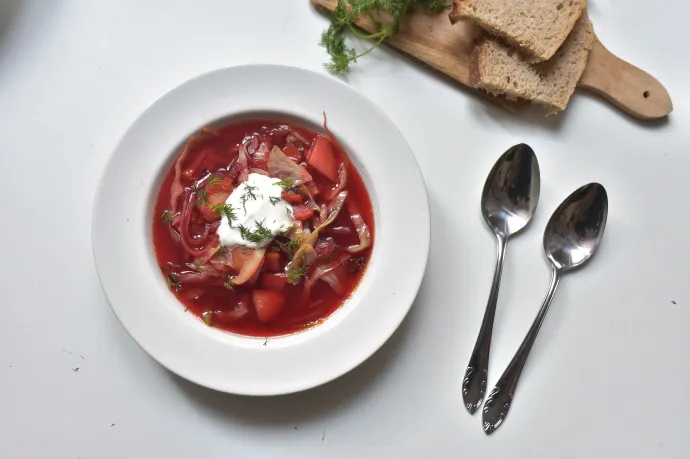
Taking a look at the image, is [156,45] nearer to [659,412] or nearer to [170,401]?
[170,401]

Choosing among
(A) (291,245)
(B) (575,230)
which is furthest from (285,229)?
(B) (575,230)

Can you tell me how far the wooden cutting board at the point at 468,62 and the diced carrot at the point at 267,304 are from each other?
1412mm

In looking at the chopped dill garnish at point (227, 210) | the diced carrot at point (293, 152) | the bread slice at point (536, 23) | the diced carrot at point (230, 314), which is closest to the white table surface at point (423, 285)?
the bread slice at point (536, 23)

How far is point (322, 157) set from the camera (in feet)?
9.12

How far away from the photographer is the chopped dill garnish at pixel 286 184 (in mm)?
2748

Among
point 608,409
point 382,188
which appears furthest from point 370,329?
point 608,409

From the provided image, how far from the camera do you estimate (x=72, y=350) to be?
296 cm

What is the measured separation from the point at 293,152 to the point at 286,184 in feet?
0.54

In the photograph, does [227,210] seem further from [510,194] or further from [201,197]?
[510,194]

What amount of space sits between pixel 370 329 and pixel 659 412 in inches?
63.7

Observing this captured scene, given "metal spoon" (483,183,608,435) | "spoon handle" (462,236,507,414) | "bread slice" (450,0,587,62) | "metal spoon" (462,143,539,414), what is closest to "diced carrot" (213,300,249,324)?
"spoon handle" (462,236,507,414)

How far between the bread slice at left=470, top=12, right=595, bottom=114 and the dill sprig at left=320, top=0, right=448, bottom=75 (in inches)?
14.9

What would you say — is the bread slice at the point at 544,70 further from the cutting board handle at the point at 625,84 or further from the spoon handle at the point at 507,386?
the spoon handle at the point at 507,386

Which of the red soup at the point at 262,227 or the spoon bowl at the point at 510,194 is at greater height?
the spoon bowl at the point at 510,194
